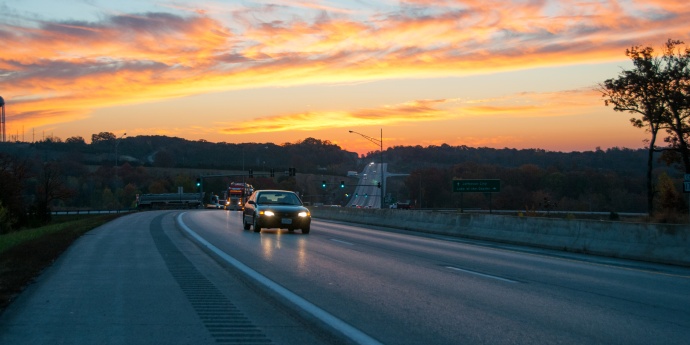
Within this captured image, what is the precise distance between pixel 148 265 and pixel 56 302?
17.2 feet

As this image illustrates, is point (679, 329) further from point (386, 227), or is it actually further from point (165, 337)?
point (386, 227)

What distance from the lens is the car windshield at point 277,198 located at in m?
28.6

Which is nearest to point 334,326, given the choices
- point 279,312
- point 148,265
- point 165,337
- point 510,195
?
point 279,312

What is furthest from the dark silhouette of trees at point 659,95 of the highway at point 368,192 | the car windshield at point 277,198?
the highway at point 368,192

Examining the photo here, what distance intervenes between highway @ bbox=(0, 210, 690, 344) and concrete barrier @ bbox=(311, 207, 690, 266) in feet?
3.56

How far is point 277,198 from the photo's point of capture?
2906 cm

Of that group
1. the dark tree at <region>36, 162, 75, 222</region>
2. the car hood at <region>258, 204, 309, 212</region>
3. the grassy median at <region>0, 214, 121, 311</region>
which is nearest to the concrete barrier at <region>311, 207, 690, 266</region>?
the car hood at <region>258, 204, 309, 212</region>

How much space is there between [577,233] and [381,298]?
41.1 ft

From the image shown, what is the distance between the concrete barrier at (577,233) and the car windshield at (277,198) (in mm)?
6684

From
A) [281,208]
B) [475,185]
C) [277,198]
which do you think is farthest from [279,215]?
[475,185]

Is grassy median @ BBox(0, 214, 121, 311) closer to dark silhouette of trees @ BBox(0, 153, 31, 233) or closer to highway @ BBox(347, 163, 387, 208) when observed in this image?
dark silhouette of trees @ BBox(0, 153, 31, 233)

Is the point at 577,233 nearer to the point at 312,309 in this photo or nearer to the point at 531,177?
the point at 312,309

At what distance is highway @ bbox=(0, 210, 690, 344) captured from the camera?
820cm

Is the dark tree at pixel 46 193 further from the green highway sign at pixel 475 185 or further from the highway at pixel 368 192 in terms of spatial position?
the highway at pixel 368 192
